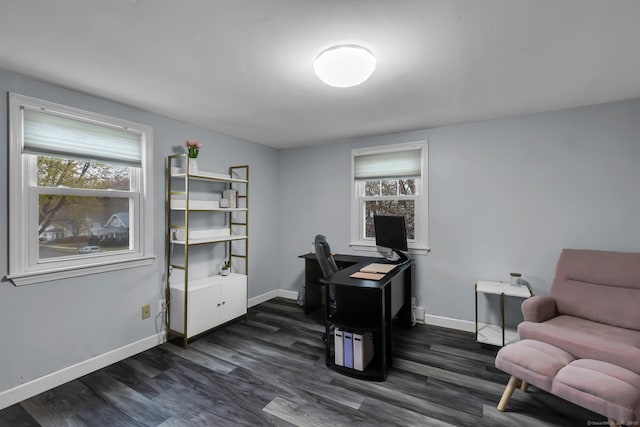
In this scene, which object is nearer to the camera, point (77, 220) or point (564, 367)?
point (564, 367)

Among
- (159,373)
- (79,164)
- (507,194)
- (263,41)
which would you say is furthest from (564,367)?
(79,164)

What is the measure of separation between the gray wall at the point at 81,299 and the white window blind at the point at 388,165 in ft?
5.96

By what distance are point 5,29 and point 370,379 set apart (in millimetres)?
3269

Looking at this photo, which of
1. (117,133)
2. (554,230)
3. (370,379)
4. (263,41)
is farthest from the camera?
(554,230)

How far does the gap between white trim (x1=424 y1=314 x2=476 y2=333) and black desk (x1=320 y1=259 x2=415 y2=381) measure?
887 millimetres

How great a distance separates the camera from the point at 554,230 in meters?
2.92

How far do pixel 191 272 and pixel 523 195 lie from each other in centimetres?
374

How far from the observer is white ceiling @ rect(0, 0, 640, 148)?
145 centimetres

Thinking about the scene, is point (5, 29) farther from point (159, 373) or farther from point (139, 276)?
point (159, 373)

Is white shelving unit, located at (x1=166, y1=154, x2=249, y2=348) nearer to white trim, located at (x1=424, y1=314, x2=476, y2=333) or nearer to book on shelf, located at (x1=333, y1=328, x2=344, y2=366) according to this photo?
book on shelf, located at (x1=333, y1=328, x2=344, y2=366)

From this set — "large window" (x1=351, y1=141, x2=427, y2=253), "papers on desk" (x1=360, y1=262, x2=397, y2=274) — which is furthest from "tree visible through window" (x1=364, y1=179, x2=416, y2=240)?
"papers on desk" (x1=360, y1=262, x2=397, y2=274)

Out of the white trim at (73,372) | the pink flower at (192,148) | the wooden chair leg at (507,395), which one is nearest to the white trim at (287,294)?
the white trim at (73,372)

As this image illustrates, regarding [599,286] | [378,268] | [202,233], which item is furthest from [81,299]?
[599,286]

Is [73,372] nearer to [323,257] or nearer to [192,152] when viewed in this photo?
[192,152]
